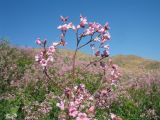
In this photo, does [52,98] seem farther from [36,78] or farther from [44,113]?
[36,78]

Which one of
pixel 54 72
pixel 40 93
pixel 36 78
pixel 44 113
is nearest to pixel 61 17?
pixel 44 113

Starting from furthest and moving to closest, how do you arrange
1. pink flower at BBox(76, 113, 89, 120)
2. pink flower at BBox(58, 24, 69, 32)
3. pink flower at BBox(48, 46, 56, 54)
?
pink flower at BBox(58, 24, 69, 32) → pink flower at BBox(48, 46, 56, 54) → pink flower at BBox(76, 113, 89, 120)

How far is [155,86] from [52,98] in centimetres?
427

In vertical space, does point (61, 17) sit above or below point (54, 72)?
below

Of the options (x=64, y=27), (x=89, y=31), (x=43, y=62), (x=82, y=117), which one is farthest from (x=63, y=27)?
(x=82, y=117)

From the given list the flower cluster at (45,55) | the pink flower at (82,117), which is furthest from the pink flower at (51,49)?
the pink flower at (82,117)

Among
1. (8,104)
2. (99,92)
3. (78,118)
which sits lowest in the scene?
(78,118)

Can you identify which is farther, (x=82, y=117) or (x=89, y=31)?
(x=89, y=31)

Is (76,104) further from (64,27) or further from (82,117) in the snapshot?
(64,27)

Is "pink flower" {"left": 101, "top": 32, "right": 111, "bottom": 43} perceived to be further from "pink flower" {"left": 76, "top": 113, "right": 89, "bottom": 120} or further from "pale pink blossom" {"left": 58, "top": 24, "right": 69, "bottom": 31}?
"pink flower" {"left": 76, "top": 113, "right": 89, "bottom": 120}

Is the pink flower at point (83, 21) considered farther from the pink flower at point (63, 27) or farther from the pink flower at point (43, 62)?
the pink flower at point (43, 62)

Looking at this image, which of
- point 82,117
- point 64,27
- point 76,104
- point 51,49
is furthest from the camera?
point 64,27

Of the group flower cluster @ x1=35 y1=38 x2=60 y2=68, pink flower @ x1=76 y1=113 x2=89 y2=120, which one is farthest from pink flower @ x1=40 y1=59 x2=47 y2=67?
pink flower @ x1=76 y1=113 x2=89 y2=120

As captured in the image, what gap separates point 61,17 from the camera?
5.49 meters
